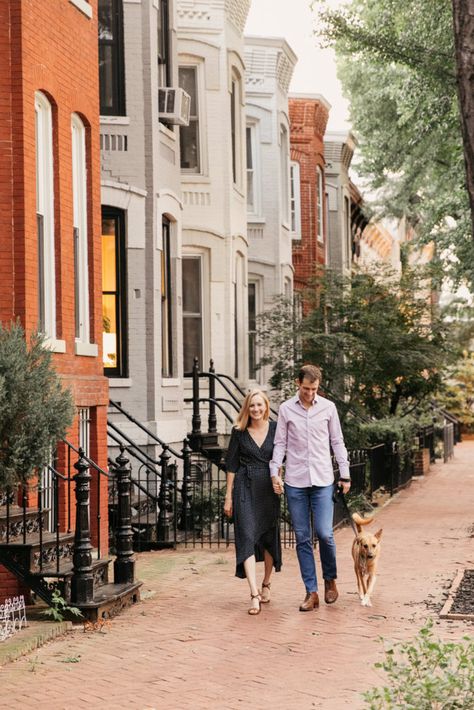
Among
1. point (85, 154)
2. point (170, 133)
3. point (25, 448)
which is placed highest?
point (170, 133)

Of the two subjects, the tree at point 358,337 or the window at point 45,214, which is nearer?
the window at point 45,214

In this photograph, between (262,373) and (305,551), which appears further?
(262,373)

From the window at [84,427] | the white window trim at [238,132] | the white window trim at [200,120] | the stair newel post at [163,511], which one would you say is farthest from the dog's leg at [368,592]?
the white window trim at [238,132]

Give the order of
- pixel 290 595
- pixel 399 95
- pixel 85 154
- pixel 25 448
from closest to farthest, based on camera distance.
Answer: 1. pixel 25 448
2. pixel 290 595
3. pixel 85 154
4. pixel 399 95

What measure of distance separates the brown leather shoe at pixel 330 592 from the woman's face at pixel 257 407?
61.9 inches

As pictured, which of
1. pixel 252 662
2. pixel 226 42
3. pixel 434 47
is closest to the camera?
pixel 252 662

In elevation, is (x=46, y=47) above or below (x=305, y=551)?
above

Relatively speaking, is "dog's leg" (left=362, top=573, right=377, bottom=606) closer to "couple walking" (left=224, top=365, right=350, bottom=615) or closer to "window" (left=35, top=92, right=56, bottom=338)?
"couple walking" (left=224, top=365, right=350, bottom=615)

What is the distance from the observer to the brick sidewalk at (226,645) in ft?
27.1

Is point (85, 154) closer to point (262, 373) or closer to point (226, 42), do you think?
point (226, 42)

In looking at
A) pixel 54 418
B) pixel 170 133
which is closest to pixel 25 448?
pixel 54 418

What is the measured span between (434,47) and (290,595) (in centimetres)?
1310

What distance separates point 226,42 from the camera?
24.5 metres

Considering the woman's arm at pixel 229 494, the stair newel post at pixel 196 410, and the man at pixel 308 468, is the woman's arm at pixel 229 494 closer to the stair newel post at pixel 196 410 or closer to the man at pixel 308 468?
the man at pixel 308 468
